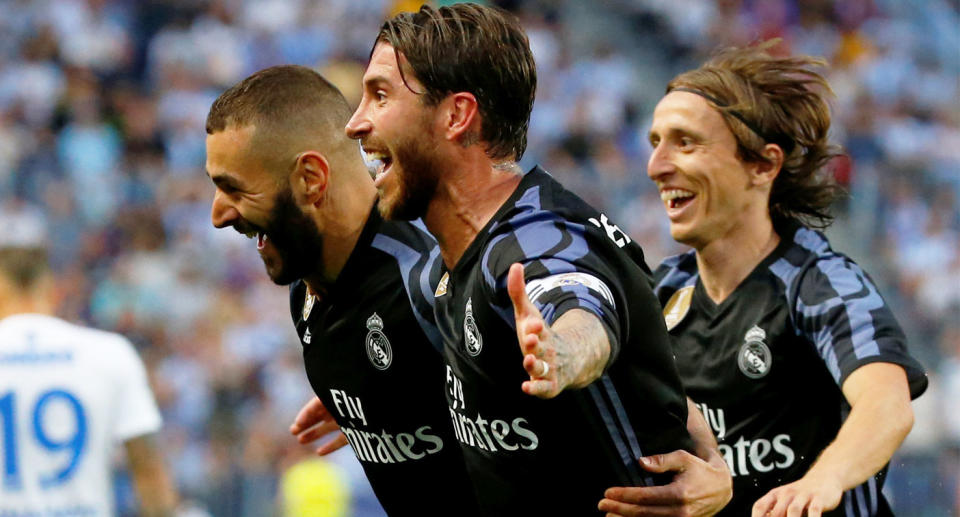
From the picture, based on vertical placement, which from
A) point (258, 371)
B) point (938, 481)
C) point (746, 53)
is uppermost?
point (258, 371)

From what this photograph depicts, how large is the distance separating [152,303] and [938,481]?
6680 mm

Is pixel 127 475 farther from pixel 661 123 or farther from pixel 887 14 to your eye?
pixel 887 14

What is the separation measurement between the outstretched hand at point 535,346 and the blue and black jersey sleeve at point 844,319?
1.75 meters

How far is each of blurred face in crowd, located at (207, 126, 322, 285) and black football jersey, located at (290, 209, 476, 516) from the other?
16 cm

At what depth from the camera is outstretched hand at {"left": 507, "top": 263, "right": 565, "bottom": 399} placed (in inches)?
110

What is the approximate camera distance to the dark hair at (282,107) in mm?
4359

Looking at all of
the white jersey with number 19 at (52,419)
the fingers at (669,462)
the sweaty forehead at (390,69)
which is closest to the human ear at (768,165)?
the fingers at (669,462)

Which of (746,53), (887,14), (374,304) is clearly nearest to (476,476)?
(374,304)

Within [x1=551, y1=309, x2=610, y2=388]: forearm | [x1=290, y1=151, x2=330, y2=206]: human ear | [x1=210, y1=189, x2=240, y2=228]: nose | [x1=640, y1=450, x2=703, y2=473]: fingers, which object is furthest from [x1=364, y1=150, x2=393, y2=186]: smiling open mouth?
[x1=640, y1=450, x2=703, y2=473]: fingers

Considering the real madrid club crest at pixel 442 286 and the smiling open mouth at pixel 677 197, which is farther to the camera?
the smiling open mouth at pixel 677 197

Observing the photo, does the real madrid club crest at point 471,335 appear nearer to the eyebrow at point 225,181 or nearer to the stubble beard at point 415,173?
the stubble beard at point 415,173

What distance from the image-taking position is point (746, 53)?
5379 mm

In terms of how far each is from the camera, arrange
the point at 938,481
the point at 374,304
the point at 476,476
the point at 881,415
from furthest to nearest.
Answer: the point at 938,481 → the point at 374,304 → the point at 881,415 → the point at 476,476

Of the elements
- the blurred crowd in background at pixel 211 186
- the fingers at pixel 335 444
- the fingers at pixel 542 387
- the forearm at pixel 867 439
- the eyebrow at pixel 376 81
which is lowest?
the forearm at pixel 867 439
